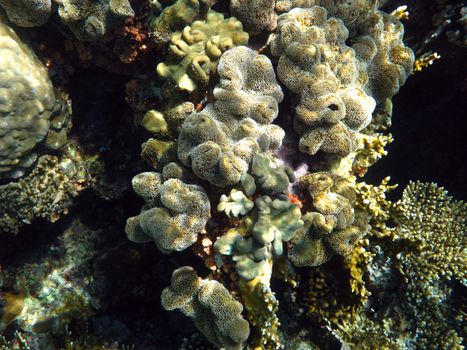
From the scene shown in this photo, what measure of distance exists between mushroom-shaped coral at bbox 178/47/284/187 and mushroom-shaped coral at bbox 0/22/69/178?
5.05 ft

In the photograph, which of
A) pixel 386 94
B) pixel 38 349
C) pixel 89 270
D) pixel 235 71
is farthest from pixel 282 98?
pixel 38 349

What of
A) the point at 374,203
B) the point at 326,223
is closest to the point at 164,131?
the point at 326,223

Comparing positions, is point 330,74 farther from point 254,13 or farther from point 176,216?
point 176,216

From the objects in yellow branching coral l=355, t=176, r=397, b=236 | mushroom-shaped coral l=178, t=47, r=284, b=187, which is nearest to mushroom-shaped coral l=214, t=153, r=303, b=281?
mushroom-shaped coral l=178, t=47, r=284, b=187

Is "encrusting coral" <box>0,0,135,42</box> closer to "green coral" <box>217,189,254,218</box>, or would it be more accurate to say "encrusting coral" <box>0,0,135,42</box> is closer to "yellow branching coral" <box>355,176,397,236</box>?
"green coral" <box>217,189,254,218</box>

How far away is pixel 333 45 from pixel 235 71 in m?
1.02

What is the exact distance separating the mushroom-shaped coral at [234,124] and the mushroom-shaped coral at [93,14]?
1.06m

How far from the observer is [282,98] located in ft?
10.7

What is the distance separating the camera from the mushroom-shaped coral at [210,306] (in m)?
2.77

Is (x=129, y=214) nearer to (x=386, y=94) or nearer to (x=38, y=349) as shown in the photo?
(x=38, y=349)

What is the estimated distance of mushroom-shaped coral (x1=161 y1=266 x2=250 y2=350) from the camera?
2770 mm

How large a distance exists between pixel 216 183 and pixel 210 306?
95 centimetres

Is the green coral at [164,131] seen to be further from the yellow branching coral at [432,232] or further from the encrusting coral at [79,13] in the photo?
the yellow branching coral at [432,232]

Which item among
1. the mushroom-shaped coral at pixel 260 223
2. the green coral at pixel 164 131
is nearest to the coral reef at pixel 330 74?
the mushroom-shaped coral at pixel 260 223
